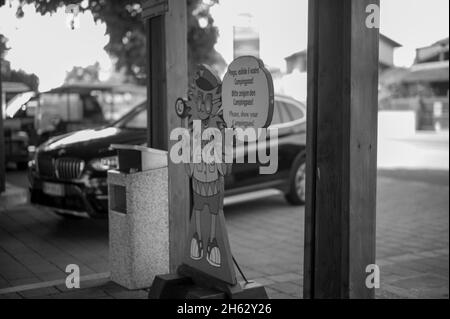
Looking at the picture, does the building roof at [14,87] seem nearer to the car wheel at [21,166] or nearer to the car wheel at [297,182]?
the car wheel at [297,182]

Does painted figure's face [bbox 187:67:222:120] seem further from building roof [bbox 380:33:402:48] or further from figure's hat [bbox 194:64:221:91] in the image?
building roof [bbox 380:33:402:48]

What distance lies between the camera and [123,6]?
9.45m

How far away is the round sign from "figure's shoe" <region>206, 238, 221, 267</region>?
745mm

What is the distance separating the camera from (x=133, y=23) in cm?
1088

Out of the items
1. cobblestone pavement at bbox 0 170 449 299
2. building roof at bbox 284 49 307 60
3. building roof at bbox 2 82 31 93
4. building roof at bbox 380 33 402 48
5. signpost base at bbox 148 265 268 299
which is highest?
building roof at bbox 284 49 307 60

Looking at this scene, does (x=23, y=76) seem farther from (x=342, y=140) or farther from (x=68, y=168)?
(x=342, y=140)

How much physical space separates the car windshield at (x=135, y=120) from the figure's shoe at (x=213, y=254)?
4.44 m

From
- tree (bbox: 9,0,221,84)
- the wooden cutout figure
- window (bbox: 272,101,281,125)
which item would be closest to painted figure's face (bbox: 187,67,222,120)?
the wooden cutout figure

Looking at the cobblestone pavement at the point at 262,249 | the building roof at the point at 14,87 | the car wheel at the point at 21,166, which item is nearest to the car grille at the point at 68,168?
the cobblestone pavement at the point at 262,249

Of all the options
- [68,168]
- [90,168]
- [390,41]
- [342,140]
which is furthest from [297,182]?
[342,140]

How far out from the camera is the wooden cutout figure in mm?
3912

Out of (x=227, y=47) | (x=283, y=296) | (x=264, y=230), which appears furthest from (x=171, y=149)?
(x=264, y=230)

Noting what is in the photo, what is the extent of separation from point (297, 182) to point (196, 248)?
16.7ft

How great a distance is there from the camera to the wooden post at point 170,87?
505 centimetres
